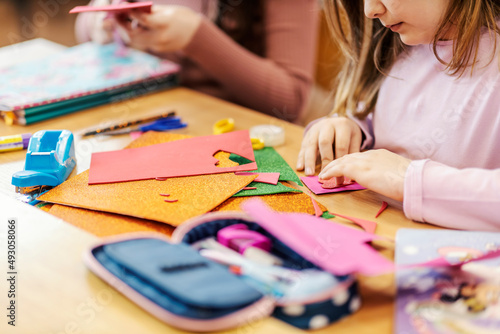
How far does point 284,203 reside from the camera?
2.39ft

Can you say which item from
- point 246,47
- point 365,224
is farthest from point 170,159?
point 246,47

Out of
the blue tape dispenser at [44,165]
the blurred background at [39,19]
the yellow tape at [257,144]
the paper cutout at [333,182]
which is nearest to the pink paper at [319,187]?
the paper cutout at [333,182]

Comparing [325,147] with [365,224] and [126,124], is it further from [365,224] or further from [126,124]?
[126,124]

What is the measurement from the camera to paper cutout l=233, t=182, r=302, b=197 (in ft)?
2.45

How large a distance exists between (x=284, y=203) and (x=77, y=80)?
64 cm

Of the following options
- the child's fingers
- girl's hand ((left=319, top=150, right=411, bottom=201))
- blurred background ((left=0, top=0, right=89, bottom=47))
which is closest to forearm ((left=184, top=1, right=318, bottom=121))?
the child's fingers

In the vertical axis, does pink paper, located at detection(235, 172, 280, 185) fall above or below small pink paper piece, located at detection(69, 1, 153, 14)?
below

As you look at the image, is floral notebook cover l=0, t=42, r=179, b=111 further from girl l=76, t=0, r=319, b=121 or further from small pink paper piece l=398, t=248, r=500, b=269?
small pink paper piece l=398, t=248, r=500, b=269

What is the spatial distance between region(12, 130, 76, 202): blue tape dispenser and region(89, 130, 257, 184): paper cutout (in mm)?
42

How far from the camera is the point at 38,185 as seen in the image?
0.78 meters

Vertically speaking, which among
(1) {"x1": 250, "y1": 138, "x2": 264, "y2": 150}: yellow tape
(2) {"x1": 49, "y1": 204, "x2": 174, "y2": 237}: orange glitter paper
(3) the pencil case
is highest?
(3) the pencil case

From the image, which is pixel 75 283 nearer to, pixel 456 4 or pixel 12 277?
pixel 12 277

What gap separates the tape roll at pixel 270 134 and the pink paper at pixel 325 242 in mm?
333

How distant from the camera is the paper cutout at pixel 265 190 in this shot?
75 cm
